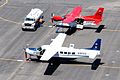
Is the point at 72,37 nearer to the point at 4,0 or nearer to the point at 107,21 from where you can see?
the point at 107,21

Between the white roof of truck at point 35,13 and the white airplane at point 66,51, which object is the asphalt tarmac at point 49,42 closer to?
the white airplane at point 66,51

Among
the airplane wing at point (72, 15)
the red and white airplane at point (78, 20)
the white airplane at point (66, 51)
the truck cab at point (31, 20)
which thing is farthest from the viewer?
the truck cab at point (31, 20)

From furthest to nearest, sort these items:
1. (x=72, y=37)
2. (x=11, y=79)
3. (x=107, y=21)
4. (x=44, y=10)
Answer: (x=44, y=10), (x=107, y=21), (x=72, y=37), (x=11, y=79)

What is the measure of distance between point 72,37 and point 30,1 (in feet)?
84.3

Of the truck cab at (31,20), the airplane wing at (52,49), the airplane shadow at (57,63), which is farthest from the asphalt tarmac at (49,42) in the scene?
the airplane wing at (52,49)

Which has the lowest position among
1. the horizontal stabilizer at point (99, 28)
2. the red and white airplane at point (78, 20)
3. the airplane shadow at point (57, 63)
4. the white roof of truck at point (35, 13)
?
the airplane shadow at point (57, 63)

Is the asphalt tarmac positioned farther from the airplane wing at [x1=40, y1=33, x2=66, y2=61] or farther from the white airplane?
the airplane wing at [x1=40, y1=33, x2=66, y2=61]

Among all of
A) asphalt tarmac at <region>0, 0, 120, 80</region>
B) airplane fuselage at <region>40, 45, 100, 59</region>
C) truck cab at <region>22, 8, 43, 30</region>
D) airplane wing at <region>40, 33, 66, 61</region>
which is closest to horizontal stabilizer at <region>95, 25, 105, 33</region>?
asphalt tarmac at <region>0, 0, 120, 80</region>

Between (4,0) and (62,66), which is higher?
(4,0)

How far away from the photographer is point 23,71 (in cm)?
7012

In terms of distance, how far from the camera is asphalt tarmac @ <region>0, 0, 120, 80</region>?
68938mm

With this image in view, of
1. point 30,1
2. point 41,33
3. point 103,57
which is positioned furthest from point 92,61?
point 30,1

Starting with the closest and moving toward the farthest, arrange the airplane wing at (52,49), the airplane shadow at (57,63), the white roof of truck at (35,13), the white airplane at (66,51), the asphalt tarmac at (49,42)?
the airplane wing at (52,49), the asphalt tarmac at (49,42), the airplane shadow at (57,63), the white airplane at (66,51), the white roof of truck at (35,13)

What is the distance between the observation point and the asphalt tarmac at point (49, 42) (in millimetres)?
68938
